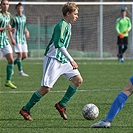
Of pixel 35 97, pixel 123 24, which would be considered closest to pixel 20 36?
pixel 123 24

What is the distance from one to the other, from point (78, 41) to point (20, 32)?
30.2 ft

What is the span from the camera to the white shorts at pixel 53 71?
318 inches

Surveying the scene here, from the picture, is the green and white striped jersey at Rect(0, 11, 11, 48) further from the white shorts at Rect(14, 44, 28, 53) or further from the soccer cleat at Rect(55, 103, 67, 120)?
the soccer cleat at Rect(55, 103, 67, 120)

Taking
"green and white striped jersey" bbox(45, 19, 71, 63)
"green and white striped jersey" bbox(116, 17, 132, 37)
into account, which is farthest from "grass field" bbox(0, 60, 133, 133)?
"green and white striped jersey" bbox(116, 17, 132, 37)

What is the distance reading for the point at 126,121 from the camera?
784 centimetres

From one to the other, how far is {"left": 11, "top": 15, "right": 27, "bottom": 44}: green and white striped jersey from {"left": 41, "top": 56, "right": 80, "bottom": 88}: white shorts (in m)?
8.23

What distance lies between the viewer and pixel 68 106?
9547 millimetres

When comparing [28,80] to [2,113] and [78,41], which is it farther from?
[78,41]

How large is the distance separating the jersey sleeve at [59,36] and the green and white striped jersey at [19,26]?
845cm

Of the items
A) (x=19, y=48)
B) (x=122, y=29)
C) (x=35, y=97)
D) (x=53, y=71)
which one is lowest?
(x=122, y=29)

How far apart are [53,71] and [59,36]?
546 mm

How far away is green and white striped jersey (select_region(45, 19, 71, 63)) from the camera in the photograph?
26.0 ft

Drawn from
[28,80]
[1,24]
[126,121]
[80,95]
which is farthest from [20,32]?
[126,121]

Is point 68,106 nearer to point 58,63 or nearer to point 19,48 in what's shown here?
point 58,63
